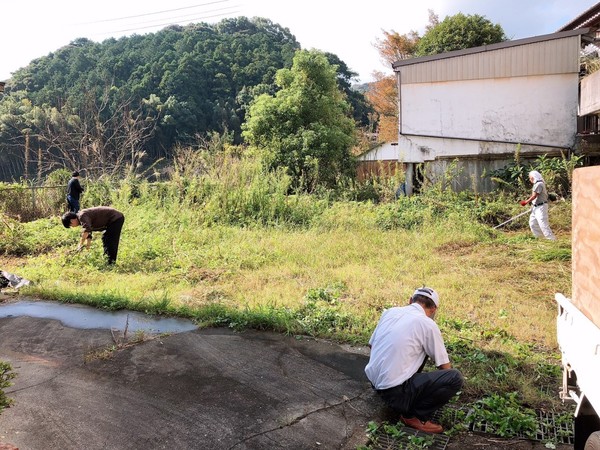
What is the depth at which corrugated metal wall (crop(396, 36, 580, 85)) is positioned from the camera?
44.3ft

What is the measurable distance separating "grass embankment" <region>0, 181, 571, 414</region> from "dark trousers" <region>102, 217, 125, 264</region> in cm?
21

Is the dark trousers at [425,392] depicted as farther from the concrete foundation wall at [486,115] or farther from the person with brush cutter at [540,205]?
the concrete foundation wall at [486,115]

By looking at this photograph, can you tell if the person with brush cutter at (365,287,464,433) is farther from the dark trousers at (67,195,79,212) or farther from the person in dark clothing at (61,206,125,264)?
the dark trousers at (67,195,79,212)

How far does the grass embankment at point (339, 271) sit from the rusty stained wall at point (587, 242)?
5.78 feet

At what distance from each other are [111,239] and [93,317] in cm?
272

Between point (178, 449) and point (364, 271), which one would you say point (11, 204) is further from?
point (178, 449)

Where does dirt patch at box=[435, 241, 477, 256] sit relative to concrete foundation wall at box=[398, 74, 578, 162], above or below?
below

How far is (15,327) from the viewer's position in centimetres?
570

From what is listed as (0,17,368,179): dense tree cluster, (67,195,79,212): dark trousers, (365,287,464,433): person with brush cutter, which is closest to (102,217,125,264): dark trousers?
(67,195,79,212): dark trousers

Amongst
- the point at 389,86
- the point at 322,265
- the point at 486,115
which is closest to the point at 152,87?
the point at 389,86

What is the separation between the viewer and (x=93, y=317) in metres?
5.96

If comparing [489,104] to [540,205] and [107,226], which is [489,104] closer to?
[540,205]

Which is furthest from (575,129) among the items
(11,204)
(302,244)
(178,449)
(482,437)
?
(11,204)

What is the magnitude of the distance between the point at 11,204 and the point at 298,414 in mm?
13675
